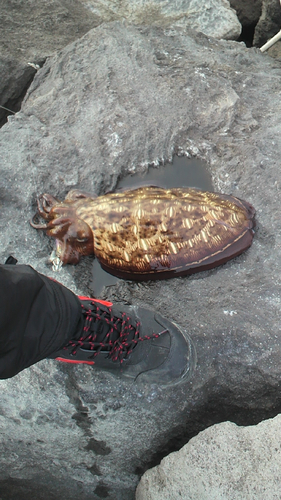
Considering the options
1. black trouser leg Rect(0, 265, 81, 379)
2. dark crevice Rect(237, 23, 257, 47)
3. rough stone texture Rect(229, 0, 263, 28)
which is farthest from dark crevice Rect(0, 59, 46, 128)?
black trouser leg Rect(0, 265, 81, 379)

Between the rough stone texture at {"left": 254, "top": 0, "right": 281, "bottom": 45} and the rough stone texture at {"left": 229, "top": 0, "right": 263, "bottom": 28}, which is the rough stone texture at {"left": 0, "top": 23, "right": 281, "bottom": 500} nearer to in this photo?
the rough stone texture at {"left": 254, "top": 0, "right": 281, "bottom": 45}

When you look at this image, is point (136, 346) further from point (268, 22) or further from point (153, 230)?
point (268, 22)

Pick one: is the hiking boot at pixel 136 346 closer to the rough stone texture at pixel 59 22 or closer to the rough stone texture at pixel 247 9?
the rough stone texture at pixel 59 22

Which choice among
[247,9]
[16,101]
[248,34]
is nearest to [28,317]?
[16,101]

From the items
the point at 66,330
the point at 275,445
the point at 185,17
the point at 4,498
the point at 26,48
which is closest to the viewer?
the point at 66,330

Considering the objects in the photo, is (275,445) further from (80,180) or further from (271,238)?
(80,180)

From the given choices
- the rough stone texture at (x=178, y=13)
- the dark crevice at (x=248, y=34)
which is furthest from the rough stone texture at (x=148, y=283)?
the dark crevice at (x=248, y=34)

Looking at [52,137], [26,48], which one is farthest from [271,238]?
[26,48]
